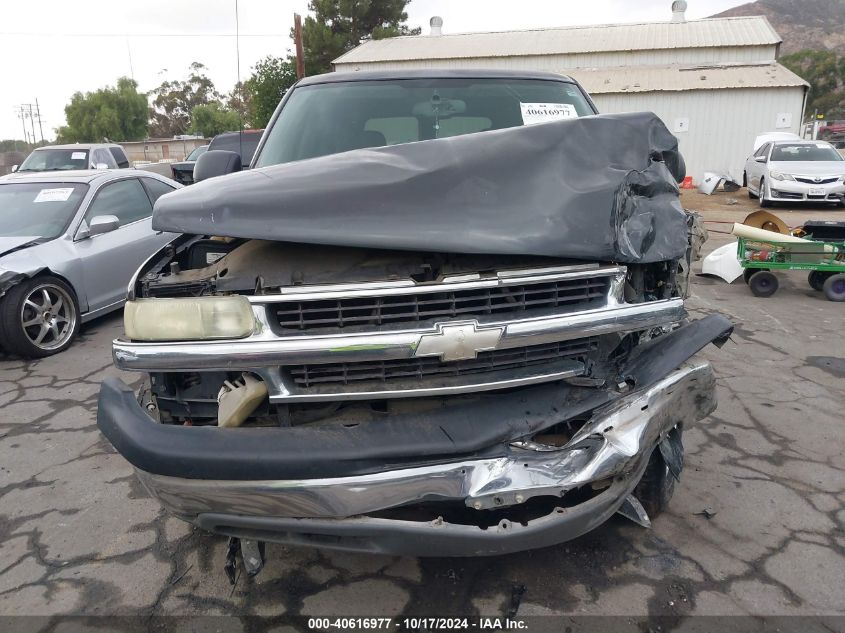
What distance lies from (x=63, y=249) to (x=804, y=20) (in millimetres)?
148301

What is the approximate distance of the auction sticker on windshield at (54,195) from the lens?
5820 mm

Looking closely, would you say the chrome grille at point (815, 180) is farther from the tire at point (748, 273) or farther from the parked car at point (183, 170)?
the parked car at point (183, 170)

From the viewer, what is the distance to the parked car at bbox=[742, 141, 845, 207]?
12.9m

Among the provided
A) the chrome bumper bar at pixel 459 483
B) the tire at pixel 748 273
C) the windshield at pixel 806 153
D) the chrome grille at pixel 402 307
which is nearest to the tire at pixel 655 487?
the chrome bumper bar at pixel 459 483

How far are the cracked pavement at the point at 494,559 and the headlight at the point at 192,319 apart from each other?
107 centimetres

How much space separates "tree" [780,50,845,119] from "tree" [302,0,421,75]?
4307 centimetres

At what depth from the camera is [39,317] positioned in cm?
517

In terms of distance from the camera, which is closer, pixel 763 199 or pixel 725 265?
pixel 725 265

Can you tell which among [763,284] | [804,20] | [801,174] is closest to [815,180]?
[801,174]

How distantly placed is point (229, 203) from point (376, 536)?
3.77ft

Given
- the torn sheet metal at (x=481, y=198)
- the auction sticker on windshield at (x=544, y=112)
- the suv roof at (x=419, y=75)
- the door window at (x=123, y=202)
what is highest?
the suv roof at (x=419, y=75)

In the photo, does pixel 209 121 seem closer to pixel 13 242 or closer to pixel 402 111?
pixel 13 242

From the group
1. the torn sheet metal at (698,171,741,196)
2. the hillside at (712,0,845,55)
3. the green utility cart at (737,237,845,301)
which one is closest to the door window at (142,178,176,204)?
the green utility cart at (737,237,845,301)

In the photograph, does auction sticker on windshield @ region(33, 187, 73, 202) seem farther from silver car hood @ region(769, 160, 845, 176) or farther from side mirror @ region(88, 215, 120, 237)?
silver car hood @ region(769, 160, 845, 176)
